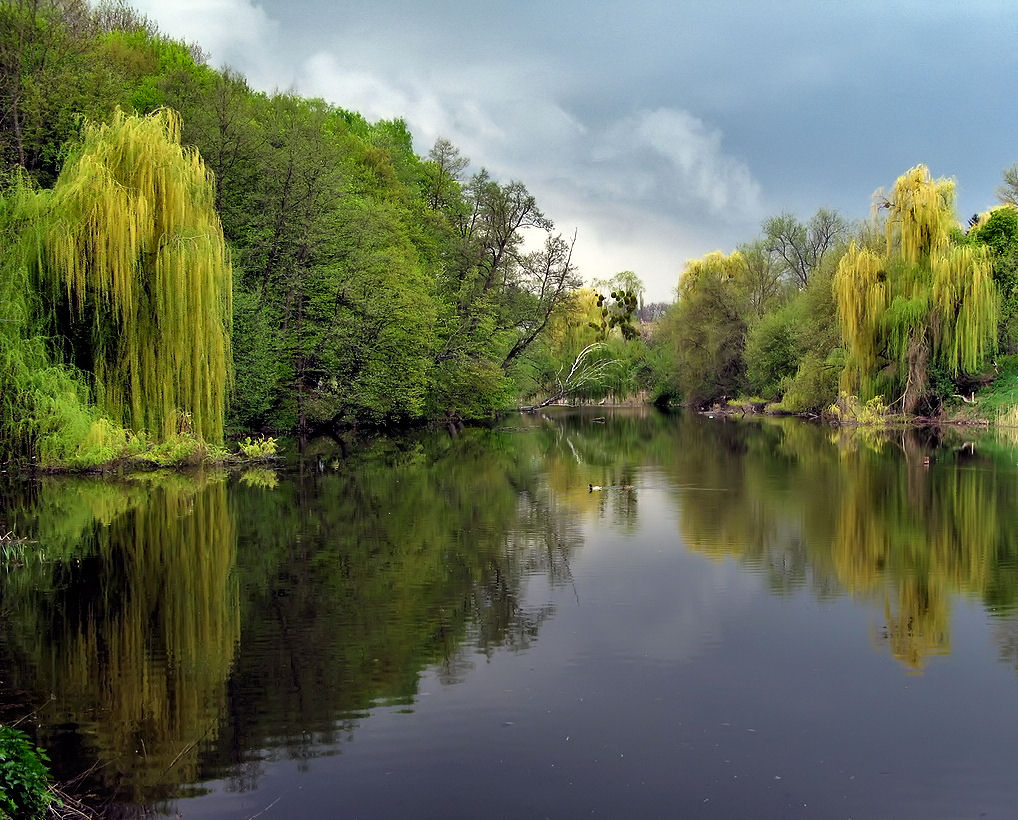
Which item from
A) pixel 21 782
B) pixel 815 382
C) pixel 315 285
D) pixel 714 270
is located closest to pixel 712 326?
pixel 714 270

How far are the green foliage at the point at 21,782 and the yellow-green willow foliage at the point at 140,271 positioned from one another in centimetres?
1660

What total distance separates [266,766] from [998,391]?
4077cm

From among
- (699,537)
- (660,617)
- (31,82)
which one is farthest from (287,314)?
(660,617)

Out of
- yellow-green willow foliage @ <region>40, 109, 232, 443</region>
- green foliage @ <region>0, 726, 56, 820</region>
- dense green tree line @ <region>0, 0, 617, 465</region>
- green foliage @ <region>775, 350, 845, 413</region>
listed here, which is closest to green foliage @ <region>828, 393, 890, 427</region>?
green foliage @ <region>775, 350, 845, 413</region>

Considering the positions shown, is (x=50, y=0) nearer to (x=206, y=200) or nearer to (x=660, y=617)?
(x=206, y=200)

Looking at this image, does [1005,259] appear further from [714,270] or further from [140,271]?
[140,271]

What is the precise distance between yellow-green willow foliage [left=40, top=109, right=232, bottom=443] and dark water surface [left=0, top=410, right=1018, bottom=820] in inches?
189

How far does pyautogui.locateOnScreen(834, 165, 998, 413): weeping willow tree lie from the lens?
36.7 meters

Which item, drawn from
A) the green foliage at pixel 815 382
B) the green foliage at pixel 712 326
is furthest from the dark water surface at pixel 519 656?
the green foliage at pixel 712 326

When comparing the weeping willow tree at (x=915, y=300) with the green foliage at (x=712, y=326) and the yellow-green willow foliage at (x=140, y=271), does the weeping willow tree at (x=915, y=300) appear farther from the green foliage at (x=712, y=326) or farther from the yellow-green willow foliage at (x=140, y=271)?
the yellow-green willow foliage at (x=140, y=271)

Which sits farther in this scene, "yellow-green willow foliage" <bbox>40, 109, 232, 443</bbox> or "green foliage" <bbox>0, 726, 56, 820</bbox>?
"yellow-green willow foliage" <bbox>40, 109, 232, 443</bbox>

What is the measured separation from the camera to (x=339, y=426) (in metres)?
39.6

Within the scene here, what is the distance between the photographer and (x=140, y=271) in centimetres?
2067

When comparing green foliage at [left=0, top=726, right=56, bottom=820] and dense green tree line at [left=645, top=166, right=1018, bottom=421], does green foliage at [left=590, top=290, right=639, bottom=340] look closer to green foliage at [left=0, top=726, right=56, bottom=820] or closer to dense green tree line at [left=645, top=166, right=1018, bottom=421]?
dense green tree line at [left=645, top=166, right=1018, bottom=421]
